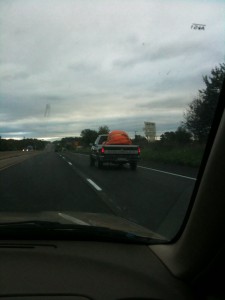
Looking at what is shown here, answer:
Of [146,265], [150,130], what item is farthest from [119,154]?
[146,265]

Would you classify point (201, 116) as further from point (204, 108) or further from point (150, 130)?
point (150, 130)

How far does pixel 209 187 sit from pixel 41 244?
3.82ft

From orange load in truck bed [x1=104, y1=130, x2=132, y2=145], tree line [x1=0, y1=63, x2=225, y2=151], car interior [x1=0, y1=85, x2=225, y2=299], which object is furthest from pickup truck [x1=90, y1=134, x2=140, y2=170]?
car interior [x1=0, y1=85, x2=225, y2=299]

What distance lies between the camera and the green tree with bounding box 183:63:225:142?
3168mm

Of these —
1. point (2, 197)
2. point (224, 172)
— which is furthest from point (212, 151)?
point (2, 197)

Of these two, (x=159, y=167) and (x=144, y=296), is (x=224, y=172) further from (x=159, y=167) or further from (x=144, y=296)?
(x=159, y=167)

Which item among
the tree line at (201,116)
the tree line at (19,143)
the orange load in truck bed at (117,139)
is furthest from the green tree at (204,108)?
the orange load in truck bed at (117,139)

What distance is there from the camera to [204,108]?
3957 millimetres

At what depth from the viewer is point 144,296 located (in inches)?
104

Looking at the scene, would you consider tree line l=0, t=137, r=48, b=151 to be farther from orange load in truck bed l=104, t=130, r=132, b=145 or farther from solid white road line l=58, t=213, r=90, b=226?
solid white road line l=58, t=213, r=90, b=226

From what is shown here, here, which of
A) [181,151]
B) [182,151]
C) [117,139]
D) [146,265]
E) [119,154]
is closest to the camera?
[146,265]

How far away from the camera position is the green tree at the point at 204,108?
317 centimetres

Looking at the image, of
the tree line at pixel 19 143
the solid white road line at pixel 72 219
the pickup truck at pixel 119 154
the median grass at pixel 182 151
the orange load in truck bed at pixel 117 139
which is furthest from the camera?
the orange load in truck bed at pixel 117 139

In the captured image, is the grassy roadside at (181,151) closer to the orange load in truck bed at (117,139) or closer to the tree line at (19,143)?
the tree line at (19,143)
